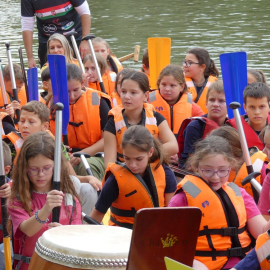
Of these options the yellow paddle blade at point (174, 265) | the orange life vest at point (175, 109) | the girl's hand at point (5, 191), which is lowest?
the orange life vest at point (175, 109)

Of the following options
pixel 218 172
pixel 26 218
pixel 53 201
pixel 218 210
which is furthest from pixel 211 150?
pixel 26 218

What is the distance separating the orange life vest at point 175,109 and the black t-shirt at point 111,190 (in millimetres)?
1440

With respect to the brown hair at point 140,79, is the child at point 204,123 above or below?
below

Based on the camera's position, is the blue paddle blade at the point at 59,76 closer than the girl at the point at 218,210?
No

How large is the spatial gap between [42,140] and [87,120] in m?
1.76

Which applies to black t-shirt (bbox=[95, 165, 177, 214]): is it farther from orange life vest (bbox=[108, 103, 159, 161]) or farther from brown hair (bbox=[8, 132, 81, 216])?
orange life vest (bbox=[108, 103, 159, 161])

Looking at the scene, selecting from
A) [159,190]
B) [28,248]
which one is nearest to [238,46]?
[159,190]

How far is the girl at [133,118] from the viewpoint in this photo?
3793mm

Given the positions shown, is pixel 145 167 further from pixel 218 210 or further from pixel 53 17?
pixel 53 17

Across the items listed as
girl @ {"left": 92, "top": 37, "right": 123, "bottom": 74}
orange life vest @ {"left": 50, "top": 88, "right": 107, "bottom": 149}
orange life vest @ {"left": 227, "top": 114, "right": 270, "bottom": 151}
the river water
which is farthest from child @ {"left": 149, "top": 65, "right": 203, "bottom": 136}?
the river water

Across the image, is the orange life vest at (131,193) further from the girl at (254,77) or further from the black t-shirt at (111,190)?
the girl at (254,77)

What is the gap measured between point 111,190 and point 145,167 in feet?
0.73

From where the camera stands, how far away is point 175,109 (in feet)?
15.2

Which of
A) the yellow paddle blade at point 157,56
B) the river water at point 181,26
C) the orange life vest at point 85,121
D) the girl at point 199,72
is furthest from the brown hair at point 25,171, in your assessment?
the river water at point 181,26
